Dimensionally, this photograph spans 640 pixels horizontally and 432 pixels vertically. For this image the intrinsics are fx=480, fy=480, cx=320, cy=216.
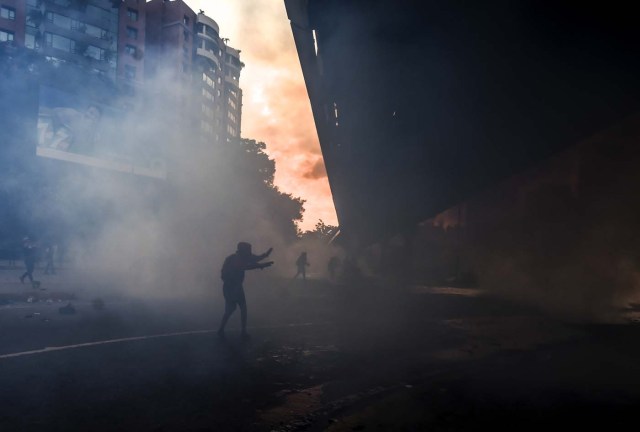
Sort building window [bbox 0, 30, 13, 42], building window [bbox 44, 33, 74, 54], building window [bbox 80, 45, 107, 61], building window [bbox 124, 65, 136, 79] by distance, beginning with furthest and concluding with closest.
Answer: building window [bbox 124, 65, 136, 79] → building window [bbox 80, 45, 107, 61] → building window [bbox 44, 33, 74, 54] → building window [bbox 0, 30, 13, 42]

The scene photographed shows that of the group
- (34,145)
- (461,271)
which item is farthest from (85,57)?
(461,271)

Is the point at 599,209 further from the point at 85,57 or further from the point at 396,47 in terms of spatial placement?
the point at 85,57

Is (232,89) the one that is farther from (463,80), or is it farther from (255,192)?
(463,80)

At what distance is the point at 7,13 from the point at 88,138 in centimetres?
2385

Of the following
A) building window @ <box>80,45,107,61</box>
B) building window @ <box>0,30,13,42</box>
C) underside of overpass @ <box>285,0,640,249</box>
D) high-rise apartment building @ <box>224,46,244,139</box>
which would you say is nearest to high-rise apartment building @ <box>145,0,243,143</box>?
high-rise apartment building @ <box>224,46,244,139</box>

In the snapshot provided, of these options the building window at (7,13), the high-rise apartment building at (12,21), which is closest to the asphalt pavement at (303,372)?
the high-rise apartment building at (12,21)

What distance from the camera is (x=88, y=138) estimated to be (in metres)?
30.8

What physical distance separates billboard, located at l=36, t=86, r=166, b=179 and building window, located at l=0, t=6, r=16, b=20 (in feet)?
61.3

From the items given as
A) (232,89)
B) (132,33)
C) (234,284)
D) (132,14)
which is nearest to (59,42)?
(132,33)

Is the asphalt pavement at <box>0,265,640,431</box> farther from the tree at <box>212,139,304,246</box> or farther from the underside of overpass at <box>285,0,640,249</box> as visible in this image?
the tree at <box>212,139,304,246</box>

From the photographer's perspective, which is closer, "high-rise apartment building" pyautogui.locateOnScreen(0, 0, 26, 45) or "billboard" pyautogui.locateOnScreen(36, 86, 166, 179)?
"billboard" pyautogui.locateOnScreen(36, 86, 166, 179)

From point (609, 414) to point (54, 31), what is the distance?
5585cm

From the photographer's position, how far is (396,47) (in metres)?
4.48

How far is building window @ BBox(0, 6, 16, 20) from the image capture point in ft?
144
